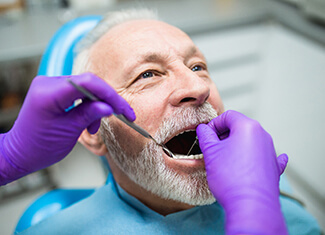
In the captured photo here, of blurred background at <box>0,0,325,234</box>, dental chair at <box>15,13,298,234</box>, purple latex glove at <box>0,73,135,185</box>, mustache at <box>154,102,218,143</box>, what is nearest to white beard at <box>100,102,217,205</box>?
mustache at <box>154,102,218,143</box>

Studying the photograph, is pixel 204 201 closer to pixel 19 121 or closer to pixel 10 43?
pixel 19 121

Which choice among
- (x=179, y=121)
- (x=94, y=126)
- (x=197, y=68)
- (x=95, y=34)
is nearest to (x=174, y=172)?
(x=179, y=121)

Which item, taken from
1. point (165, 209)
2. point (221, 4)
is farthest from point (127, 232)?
point (221, 4)

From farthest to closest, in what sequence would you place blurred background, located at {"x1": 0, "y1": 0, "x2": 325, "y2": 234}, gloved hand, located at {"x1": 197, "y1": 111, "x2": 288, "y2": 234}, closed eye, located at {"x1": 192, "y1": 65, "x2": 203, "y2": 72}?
blurred background, located at {"x1": 0, "y1": 0, "x2": 325, "y2": 234}, closed eye, located at {"x1": 192, "y1": 65, "x2": 203, "y2": 72}, gloved hand, located at {"x1": 197, "y1": 111, "x2": 288, "y2": 234}

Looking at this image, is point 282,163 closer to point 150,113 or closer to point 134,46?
point 150,113

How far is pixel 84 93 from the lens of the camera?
0.63 meters

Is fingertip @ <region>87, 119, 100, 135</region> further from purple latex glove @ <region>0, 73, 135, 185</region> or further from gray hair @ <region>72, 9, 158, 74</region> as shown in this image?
gray hair @ <region>72, 9, 158, 74</region>

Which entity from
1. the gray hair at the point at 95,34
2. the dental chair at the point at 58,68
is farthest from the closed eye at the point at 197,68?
the dental chair at the point at 58,68

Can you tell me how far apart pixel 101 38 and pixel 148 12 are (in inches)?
10.7

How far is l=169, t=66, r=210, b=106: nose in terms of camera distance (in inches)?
31.3

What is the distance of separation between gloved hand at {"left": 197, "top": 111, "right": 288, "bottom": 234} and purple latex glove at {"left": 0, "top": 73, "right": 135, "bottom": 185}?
24cm

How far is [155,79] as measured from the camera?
88 centimetres

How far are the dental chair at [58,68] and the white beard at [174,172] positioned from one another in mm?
468

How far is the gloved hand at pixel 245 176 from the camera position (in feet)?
1.82
